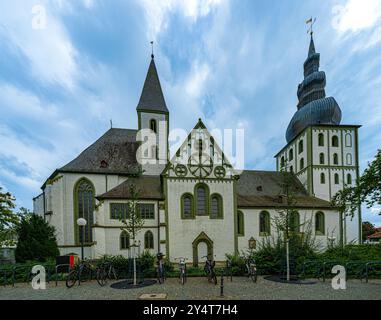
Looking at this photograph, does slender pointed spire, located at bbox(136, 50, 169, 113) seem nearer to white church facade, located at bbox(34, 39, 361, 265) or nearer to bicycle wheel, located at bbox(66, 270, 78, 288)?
white church facade, located at bbox(34, 39, 361, 265)

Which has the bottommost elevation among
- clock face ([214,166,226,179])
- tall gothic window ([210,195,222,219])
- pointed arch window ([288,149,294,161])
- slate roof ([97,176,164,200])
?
tall gothic window ([210,195,222,219])

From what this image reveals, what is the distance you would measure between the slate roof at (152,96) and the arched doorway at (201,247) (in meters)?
17.7

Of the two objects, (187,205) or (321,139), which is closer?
(187,205)

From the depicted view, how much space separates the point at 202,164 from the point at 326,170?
59.8 feet

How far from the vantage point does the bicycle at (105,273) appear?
10.1 metres

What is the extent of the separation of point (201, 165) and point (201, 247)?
6.71 meters

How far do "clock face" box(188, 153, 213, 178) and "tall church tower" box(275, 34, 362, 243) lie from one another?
50.0 ft

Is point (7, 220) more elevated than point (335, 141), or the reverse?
point (335, 141)

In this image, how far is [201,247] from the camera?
1938cm

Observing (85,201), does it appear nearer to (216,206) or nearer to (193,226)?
(193,226)

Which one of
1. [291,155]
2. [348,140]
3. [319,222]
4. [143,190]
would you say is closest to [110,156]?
[143,190]

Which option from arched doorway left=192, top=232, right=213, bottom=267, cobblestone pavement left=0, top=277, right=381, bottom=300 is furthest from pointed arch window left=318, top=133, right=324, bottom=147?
cobblestone pavement left=0, top=277, right=381, bottom=300

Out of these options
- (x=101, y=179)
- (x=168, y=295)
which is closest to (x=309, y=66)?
(x=101, y=179)

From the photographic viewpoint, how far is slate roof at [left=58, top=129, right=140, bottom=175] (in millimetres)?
24328
